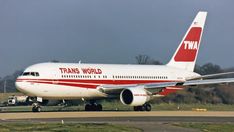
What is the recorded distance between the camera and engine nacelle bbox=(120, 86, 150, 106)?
49.6 meters

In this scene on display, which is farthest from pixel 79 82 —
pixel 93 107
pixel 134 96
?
pixel 134 96

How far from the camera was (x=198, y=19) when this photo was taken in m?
59.6

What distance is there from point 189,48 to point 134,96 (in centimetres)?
1181

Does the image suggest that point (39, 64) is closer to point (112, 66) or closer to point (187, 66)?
point (112, 66)

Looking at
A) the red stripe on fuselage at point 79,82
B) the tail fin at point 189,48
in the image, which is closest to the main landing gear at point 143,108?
the red stripe on fuselage at point 79,82

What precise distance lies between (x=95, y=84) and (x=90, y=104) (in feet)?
8.76

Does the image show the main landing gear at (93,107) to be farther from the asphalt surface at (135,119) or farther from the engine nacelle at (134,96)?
the asphalt surface at (135,119)

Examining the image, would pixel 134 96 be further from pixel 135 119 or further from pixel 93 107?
pixel 135 119

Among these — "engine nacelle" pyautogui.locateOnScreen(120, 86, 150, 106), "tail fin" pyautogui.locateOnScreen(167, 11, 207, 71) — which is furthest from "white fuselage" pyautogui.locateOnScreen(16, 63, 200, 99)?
"tail fin" pyautogui.locateOnScreen(167, 11, 207, 71)

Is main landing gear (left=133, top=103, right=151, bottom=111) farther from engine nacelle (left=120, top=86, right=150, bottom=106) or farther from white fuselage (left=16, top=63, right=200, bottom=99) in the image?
white fuselage (left=16, top=63, right=200, bottom=99)

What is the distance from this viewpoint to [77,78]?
164 feet

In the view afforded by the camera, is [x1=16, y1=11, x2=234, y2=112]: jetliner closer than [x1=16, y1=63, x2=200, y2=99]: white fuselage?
No

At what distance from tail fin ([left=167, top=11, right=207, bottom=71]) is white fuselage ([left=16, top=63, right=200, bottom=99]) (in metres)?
2.82

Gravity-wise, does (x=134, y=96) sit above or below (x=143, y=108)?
above
